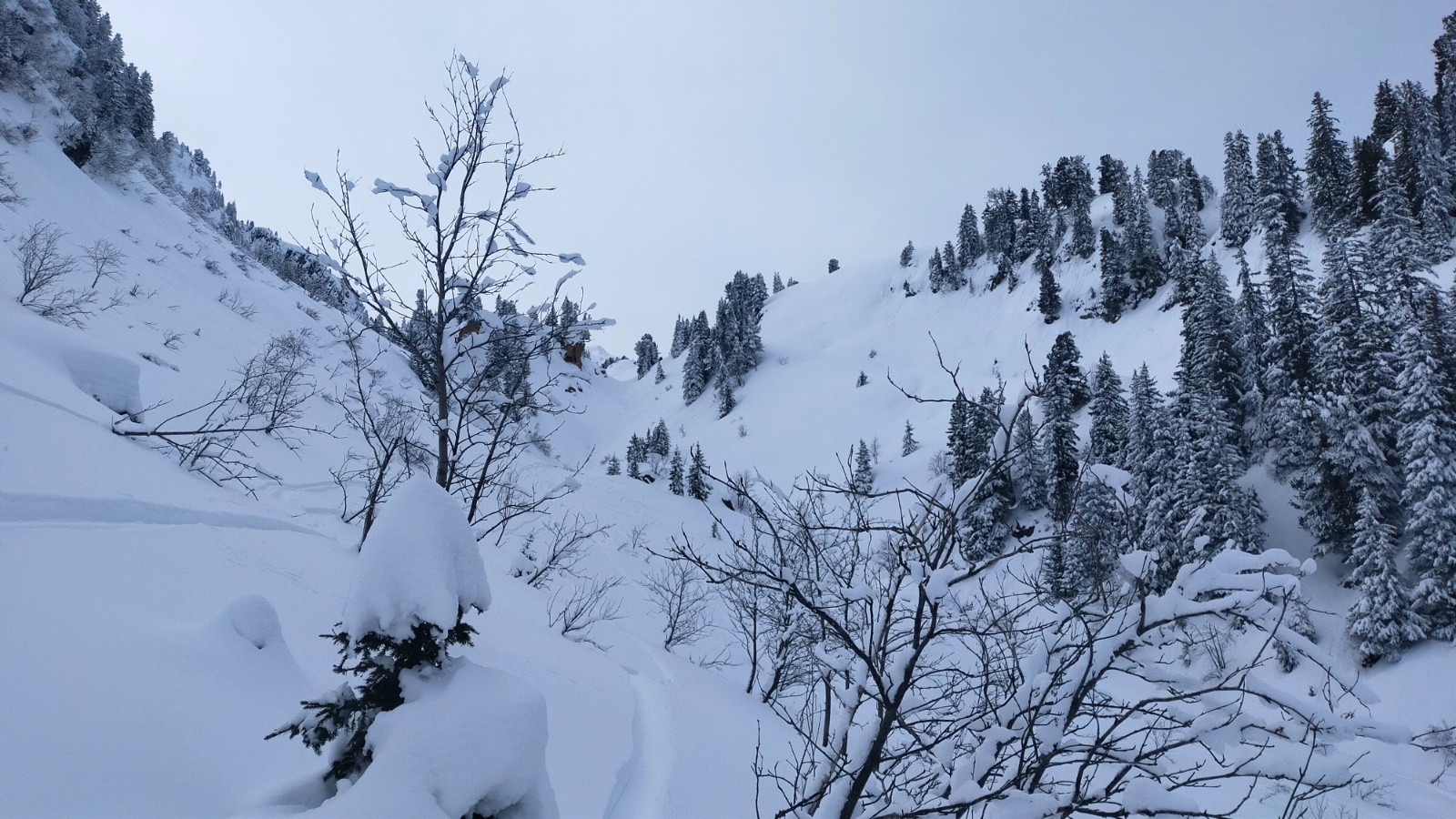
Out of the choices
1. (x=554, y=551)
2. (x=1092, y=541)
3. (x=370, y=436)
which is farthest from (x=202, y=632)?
(x=370, y=436)

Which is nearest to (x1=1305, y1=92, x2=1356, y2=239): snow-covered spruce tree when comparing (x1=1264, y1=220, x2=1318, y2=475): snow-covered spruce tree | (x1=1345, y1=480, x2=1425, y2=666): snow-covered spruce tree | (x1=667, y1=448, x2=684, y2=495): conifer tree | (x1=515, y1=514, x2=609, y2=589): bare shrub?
(x1=1264, y1=220, x2=1318, y2=475): snow-covered spruce tree

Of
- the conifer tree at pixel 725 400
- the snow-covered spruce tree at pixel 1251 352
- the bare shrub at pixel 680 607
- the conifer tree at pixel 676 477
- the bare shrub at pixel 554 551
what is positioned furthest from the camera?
the conifer tree at pixel 725 400

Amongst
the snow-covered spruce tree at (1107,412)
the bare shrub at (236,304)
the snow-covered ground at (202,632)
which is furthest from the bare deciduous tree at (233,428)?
the snow-covered spruce tree at (1107,412)

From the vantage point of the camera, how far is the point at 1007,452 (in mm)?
2383

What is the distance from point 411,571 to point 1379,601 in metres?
28.6

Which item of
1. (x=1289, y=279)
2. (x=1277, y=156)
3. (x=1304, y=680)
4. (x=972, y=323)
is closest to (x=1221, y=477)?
(x=1304, y=680)

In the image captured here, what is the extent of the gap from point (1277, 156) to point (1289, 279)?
35.6m

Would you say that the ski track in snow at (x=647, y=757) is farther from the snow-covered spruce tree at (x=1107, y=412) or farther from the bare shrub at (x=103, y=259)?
the snow-covered spruce tree at (x=1107, y=412)

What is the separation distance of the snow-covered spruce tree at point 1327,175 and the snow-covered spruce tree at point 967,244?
3577 cm

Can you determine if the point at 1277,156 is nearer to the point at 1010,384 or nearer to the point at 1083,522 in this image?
the point at 1010,384

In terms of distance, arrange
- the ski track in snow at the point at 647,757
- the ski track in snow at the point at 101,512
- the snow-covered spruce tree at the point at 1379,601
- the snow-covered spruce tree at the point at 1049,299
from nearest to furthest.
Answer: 1. the ski track in snow at the point at 101,512
2. the ski track in snow at the point at 647,757
3. the snow-covered spruce tree at the point at 1379,601
4. the snow-covered spruce tree at the point at 1049,299

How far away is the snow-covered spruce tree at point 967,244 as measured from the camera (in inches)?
3250

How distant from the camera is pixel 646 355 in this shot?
368 feet

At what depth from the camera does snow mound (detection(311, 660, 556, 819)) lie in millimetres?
2225
